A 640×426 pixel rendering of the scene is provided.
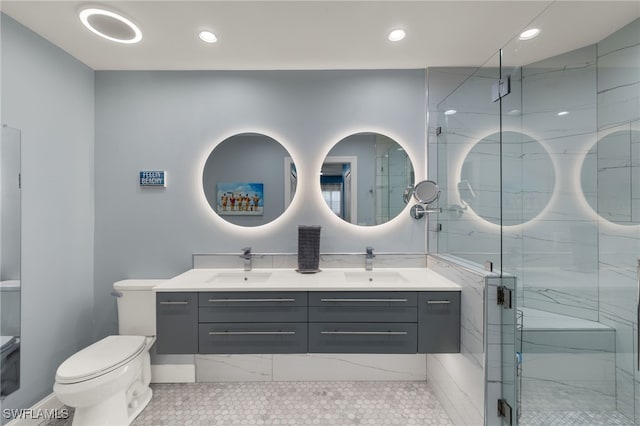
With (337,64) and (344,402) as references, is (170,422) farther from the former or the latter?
(337,64)

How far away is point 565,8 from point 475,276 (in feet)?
4.88

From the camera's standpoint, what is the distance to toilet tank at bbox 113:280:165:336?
191 cm

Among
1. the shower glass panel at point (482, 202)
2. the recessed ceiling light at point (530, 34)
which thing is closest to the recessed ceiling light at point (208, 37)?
the shower glass panel at point (482, 202)

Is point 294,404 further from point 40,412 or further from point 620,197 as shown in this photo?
point 620,197

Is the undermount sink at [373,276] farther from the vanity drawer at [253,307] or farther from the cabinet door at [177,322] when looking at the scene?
the cabinet door at [177,322]

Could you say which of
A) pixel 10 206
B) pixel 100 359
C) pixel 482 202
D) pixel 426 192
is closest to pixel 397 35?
pixel 426 192

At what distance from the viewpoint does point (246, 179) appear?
2.17 m

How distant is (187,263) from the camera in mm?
2154

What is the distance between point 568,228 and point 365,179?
1272 mm

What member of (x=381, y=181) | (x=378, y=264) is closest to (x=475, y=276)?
(x=378, y=264)

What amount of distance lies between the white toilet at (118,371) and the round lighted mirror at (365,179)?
157cm

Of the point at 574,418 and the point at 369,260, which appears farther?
the point at 369,260

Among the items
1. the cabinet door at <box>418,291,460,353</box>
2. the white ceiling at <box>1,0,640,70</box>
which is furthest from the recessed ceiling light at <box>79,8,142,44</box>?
the cabinet door at <box>418,291,460,353</box>

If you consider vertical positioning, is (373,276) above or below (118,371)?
above
